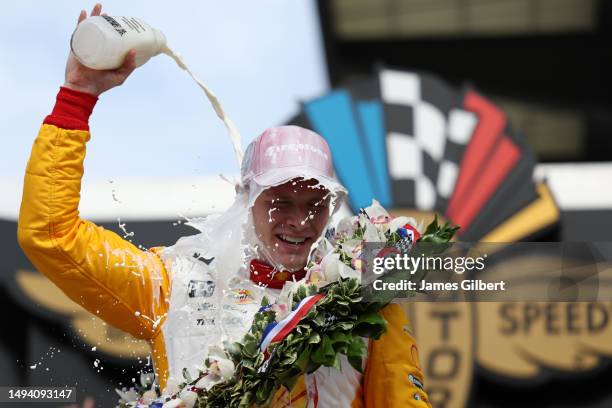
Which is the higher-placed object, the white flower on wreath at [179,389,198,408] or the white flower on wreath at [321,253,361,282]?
the white flower on wreath at [321,253,361,282]

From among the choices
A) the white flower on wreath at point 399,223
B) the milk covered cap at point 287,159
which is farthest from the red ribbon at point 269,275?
the white flower on wreath at point 399,223

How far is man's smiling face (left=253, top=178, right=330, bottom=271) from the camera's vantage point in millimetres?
2805

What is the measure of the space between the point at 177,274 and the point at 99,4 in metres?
0.77

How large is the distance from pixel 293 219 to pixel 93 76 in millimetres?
656

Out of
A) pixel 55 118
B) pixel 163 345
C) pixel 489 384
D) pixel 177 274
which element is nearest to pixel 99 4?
pixel 55 118

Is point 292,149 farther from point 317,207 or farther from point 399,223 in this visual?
point 399,223

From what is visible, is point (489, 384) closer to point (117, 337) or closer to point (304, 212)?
point (117, 337)

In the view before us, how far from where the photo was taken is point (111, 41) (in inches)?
103

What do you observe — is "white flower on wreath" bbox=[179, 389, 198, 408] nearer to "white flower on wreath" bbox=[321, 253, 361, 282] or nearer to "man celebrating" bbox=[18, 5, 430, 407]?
"man celebrating" bbox=[18, 5, 430, 407]

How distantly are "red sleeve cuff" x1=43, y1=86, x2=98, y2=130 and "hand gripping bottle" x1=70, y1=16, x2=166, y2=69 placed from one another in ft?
0.28

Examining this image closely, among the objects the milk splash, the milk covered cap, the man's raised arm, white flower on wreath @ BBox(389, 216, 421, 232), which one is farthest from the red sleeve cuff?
white flower on wreath @ BBox(389, 216, 421, 232)

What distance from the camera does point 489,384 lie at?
639 centimetres

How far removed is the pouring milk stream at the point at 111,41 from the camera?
259 centimetres

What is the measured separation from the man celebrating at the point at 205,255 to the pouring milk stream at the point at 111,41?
4cm
